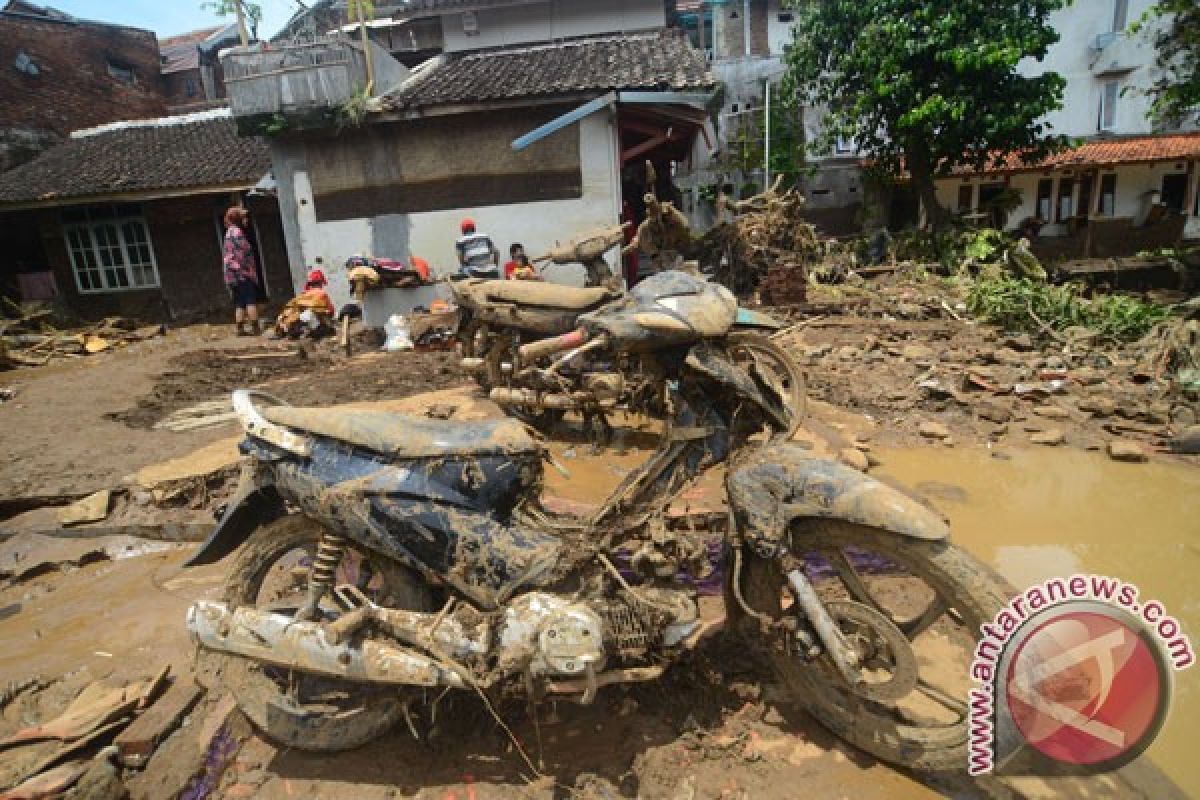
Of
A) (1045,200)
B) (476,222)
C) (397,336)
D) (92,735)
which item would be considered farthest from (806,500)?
(1045,200)

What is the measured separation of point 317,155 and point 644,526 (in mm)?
11486

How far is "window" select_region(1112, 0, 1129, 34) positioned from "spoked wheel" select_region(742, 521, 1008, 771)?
26307mm

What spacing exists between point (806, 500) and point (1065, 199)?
23.8 m

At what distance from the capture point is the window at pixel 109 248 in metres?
14.7

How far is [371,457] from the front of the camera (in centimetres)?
225

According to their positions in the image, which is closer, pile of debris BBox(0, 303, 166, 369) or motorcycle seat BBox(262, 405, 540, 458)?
motorcycle seat BBox(262, 405, 540, 458)

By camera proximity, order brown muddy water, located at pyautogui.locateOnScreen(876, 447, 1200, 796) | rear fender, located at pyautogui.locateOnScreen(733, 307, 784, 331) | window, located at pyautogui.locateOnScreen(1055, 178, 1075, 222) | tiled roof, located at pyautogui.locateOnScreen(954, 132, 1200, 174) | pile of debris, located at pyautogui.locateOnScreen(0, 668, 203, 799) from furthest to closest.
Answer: window, located at pyautogui.locateOnScreen(1055, 178, 1075, 222) < tiled roof, located at pyautogui.locateOnScreen(954, 132, 1200, 174) < rear fender, located at pyautogui.locateOnScreen(733, 307, 784, 331) < brown muddy water, located at pyautogui.locateOnScreen(876, 447, 1200, 796) < pile of debris, located at pyautogui.locateOnScreen(0, 668, 203, 799)

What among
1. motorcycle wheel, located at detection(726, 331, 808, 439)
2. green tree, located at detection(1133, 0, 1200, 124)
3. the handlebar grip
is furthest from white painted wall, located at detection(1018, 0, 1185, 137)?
the handlebar grip

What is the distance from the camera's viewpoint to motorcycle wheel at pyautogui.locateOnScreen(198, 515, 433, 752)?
2275 millimetres

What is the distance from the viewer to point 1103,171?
1941cm

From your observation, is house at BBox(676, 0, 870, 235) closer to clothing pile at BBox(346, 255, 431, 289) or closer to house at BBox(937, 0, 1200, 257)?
house at BBox(937, 0, 1200, 257)

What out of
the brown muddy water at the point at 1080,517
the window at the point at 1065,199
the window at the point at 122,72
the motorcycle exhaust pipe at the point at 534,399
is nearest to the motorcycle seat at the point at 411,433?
the brown muddy water at the point at 1080,517

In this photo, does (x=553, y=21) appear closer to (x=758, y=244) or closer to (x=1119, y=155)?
(x=758, y=244)

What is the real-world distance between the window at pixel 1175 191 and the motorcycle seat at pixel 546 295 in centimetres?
2313
